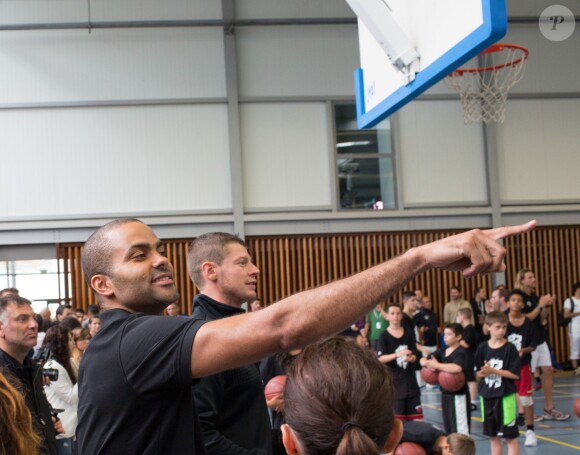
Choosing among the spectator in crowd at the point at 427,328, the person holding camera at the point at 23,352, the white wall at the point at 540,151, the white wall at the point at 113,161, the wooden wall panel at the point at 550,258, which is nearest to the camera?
the person holding camera at the point at 23,352

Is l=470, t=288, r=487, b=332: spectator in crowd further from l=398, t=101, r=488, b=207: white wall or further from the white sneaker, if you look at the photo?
the white sneaker

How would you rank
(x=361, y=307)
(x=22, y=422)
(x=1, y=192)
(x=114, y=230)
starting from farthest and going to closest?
1. (x=1, y=192)
2. (x=114, y=230)
3. (x=361, y=307)
4. (x=22, y=422)

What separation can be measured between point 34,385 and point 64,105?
11.4 m

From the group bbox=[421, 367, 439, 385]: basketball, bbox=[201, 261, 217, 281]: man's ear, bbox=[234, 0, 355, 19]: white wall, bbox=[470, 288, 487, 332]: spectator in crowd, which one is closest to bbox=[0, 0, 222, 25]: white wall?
bbox=[234, 0, 355, 19]: white wall

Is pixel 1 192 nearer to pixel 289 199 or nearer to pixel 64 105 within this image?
pixel 64 105

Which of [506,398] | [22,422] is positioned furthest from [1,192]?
[22,422]

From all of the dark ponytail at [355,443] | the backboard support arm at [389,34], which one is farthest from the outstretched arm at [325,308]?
the backboard support arm at [389,34]

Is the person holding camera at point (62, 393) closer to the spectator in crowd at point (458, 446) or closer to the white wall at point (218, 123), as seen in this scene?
the spectator in crowd at point (458, 446)

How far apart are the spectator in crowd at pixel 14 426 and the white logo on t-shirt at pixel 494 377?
641 cm

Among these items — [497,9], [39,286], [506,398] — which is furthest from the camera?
[39,286]

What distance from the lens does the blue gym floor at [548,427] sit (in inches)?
331

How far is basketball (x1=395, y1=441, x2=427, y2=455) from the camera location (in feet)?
17.9

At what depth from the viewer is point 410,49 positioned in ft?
15.7

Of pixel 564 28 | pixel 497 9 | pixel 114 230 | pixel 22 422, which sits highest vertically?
pixel 564 28
